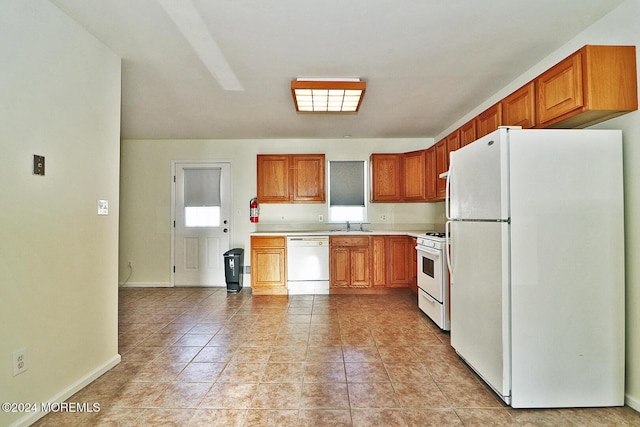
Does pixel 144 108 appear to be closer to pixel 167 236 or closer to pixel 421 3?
pixel 167 236

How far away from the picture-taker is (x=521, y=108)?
2.44 m

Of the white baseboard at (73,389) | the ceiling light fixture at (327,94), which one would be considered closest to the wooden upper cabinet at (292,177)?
the ceiling light fixture at (327,94)

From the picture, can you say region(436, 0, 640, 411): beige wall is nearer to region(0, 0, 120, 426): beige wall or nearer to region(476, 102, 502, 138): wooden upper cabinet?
region(476, 102, 502, 138): wooden upper cabinet

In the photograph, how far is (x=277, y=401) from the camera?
192 centimetres

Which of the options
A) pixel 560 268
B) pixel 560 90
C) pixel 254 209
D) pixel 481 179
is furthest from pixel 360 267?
pixel 560 90

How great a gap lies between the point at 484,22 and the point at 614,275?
183 centimetres

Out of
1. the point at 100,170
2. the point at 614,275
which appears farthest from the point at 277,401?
the point at 614,275

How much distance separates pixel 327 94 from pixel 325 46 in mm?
695

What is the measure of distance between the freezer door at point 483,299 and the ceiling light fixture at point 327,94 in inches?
62.2

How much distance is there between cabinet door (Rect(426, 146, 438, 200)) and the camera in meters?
4.30

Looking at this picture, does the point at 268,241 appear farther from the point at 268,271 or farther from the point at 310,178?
the point at 310,178

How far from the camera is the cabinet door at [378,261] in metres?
4.55

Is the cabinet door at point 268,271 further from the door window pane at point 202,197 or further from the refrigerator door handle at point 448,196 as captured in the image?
the refrigerator door handle at point 448,196

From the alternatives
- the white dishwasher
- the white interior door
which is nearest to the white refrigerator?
the white dishwasher
